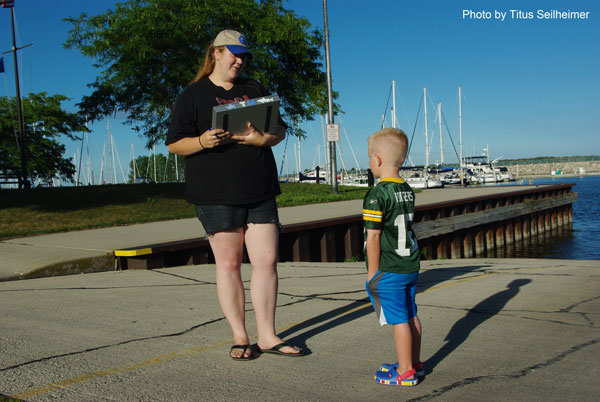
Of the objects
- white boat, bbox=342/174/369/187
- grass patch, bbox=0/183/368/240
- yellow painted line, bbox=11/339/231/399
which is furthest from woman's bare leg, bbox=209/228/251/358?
white boat, bbox=342/174/369/187

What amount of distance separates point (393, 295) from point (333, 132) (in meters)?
18.4

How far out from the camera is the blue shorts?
297cm

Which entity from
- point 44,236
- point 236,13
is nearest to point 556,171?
point 236,13

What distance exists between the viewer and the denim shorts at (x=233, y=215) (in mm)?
3418

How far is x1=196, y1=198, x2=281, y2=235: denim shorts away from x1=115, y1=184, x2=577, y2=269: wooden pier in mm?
4226

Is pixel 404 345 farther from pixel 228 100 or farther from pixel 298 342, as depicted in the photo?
pixel 228 100

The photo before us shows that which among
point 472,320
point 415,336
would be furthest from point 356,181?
point 415,336

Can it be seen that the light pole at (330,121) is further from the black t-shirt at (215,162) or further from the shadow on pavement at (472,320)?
the black t-shirt at (215,162)

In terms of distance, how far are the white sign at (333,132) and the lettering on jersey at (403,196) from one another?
17.9 meters

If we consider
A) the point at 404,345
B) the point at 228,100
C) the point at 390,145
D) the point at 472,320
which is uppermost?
the point at 228,100

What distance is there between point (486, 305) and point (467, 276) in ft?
5.98

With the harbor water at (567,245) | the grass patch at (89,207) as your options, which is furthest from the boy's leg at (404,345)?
the harbor water at (567,245)

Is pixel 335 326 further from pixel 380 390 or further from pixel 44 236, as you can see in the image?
pixel 44 236

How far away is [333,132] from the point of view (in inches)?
831
